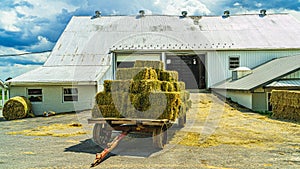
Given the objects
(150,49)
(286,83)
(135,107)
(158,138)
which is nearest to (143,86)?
(135,107)

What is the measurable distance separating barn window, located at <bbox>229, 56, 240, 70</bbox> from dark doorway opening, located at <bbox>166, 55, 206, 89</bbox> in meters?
3.40

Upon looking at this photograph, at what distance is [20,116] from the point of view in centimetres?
1967

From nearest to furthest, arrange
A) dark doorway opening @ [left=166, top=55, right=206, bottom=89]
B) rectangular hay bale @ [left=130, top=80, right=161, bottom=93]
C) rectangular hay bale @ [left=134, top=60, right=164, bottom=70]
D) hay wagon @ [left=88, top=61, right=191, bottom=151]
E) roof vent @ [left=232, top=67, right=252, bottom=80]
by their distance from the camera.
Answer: hay wagon @ [left=88, top=61, right=191, bottom=151], rectangular hay bale @ [left=130, top=80, right=161, bottom=93], rectangular hay bale @ [left=134, top=60, right=164, bottom=70], roof vent @ [left=232, top=67, right=252, bottom=80], dark doorway opening @ [left=166, top=55, right=206, bottom=89]

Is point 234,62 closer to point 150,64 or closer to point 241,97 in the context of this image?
point 241,97

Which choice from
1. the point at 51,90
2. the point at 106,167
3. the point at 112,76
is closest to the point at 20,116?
the point at 51,90

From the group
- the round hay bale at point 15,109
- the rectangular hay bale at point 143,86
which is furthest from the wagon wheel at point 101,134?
the round hay bale at point 15,109

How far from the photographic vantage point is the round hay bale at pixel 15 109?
19.5 meters

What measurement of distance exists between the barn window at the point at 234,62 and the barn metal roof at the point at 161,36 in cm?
89

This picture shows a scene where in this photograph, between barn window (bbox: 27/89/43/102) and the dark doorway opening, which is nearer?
barn window (bbox: 27/89/43/102)

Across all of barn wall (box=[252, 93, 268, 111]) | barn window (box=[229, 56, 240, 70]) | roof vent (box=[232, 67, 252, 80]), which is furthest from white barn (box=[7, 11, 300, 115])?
barn wall (box=[252, 93, 268, 111])

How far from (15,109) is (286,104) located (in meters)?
16.4

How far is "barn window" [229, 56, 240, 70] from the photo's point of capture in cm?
2684

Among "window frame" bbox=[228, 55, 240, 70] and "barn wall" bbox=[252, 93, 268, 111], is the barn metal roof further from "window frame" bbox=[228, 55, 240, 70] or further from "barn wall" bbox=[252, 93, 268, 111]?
"barn wall" bbox=[252, 93, 268, 111]

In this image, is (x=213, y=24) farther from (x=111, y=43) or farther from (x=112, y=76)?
(x=112, y=76)
